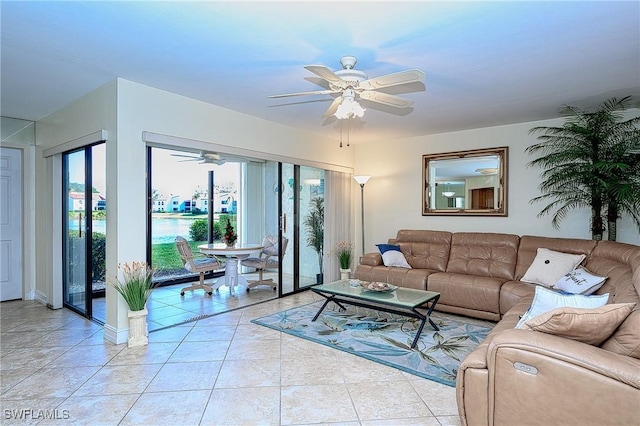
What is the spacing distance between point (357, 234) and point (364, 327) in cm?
287

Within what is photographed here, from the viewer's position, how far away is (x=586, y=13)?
217 cm

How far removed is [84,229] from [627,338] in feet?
16.1

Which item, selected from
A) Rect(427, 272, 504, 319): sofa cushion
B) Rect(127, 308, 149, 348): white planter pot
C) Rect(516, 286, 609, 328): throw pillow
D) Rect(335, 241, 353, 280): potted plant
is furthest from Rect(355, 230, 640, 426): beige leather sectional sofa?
Rect(335, 241, 353, 280): potted plant

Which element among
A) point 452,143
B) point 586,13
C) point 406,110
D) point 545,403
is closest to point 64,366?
point 545,403

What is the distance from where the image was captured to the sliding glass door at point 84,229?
3928 millimetres

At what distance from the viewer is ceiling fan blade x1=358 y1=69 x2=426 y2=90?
238 cm

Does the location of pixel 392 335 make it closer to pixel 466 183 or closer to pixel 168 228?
pixel 466 183

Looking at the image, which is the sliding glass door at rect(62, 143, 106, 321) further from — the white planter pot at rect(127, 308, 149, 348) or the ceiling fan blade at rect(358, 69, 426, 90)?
the ceiling fan blade at rect(358, 69, 426, 90)

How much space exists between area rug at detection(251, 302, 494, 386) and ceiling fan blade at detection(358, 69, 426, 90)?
2.21 metres

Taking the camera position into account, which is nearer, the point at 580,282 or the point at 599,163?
the point at 580,282

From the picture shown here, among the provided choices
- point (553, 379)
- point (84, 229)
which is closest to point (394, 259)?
point (553, 379)

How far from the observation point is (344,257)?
5.94 metres

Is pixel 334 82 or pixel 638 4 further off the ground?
pixel 638 4

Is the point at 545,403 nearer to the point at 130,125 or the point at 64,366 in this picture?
the point at 64,366
